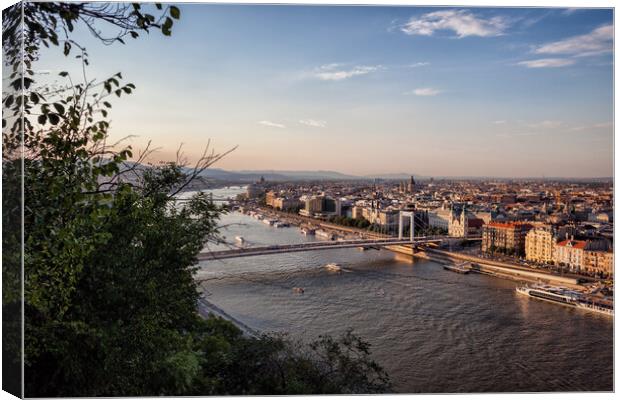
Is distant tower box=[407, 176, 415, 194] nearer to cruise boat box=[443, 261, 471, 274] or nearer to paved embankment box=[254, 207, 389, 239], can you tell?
paved embankment box=[254, 207, 389, 239]

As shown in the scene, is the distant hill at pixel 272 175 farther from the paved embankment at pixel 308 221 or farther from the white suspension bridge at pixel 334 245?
the white suspension bridge at pixel 334 245

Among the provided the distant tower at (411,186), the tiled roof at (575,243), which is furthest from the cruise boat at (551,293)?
the distant tower at (411,186)

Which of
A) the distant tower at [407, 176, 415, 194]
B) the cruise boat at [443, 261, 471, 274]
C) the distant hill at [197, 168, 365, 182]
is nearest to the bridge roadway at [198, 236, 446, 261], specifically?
the cruise boat at [443, 261, 471, 274]

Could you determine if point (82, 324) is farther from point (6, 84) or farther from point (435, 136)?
point (435, 136)

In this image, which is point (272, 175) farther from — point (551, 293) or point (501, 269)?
point (551, 293)

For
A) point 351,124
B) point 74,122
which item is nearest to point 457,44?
point 351,124
